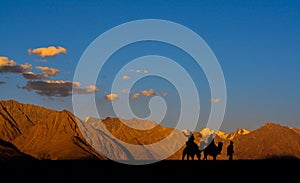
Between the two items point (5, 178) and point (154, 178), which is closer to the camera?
point (5, 178)

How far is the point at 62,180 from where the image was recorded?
2275 cm

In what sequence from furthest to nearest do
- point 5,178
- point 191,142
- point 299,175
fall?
point 191,142
point 299,175
point 5,178

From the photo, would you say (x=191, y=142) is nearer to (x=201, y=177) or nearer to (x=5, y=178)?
(x=201, y=177)

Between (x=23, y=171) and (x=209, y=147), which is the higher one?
(x=209, y=147)

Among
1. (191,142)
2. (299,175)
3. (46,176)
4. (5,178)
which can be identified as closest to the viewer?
(5,178)

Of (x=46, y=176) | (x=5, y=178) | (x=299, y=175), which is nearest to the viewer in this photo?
(x=5, y=178)

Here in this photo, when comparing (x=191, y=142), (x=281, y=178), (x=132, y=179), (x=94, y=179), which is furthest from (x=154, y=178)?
(x=191, y=142)

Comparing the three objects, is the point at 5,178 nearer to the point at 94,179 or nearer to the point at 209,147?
the point at 94,179

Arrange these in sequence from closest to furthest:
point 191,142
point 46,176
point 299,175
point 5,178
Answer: point 5,178 → point 46,176 → point 299,175 → point 191,142

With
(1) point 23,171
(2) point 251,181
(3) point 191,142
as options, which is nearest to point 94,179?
(1) point 23,171

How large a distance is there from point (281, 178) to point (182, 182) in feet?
17.7

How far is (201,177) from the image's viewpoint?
2498cm

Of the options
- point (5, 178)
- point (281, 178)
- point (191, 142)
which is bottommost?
point (5, 178)

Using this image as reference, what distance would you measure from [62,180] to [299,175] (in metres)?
12.7
